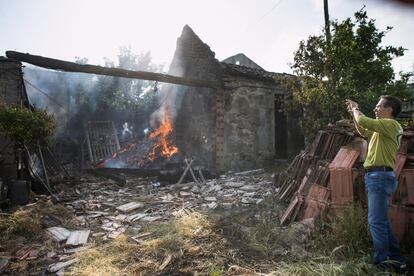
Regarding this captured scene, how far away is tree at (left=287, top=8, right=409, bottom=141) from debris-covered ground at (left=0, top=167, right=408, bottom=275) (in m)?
2.77

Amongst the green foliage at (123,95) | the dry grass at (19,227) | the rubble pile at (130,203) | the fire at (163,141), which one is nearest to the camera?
the dry grass at (19,227)

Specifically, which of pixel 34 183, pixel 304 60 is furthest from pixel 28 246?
pixel 304 60

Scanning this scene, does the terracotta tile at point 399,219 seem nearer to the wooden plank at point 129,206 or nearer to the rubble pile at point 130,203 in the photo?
the rubble pile at point 130,203

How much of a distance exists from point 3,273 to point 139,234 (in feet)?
7.35

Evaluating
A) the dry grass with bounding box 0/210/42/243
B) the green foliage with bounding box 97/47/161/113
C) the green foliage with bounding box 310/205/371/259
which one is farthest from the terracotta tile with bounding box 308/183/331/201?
the green foliage with bounding box 97/47/161/113

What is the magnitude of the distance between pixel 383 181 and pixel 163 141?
11.6 meters

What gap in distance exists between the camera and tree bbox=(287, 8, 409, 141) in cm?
809

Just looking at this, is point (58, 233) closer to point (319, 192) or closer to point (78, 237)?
point (78, 237)

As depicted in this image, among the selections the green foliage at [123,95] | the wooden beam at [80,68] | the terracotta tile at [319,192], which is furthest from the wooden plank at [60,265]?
the green foliage at [123,95]

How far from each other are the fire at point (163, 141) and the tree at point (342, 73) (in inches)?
264

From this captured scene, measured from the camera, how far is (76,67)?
29.6 feet

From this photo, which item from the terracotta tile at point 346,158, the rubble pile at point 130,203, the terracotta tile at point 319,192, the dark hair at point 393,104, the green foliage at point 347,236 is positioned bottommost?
the rubble pile at point 130,203

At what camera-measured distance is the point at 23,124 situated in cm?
764

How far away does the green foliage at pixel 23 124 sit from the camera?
7496mm
